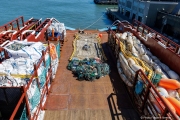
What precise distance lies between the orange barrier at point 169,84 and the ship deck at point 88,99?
157 cm

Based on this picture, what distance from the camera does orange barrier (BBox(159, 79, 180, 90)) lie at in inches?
239

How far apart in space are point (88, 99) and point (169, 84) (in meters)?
3.38

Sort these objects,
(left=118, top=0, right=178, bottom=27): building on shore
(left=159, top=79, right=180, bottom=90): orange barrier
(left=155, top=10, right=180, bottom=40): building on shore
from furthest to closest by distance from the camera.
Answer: (left=118, top=0, right=178, bottom=27): building on shore
(left=155, top=10, right=180, bottom=40): building on shore
(left=159, top=79, right=180, bottom=90): orange barrier

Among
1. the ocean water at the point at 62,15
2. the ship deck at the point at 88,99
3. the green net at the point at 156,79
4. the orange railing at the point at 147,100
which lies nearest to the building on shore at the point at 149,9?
the ocean water at the point at 62,15

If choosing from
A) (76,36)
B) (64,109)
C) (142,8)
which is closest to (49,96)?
(64,109)

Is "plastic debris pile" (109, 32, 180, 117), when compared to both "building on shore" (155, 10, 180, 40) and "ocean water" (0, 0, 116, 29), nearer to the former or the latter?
"building on shore" (155, 10, 180, 40)

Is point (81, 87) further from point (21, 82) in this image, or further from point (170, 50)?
point (170, 50)

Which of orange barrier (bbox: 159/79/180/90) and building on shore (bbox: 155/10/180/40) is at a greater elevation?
orange barrier (bbox: 159/79/180/90)

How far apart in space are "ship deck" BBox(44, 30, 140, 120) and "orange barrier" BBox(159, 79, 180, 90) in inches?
61.8

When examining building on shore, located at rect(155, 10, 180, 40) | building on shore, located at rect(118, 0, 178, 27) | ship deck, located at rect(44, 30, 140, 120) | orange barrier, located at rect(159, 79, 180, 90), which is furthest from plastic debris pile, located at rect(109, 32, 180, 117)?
building on shore, located at rect(118, 0, 178, 27)

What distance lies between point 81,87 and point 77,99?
0.88 metres

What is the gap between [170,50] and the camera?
7980 mm

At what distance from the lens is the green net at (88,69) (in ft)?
27.0

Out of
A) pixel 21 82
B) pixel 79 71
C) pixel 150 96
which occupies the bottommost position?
pixel 79 71
